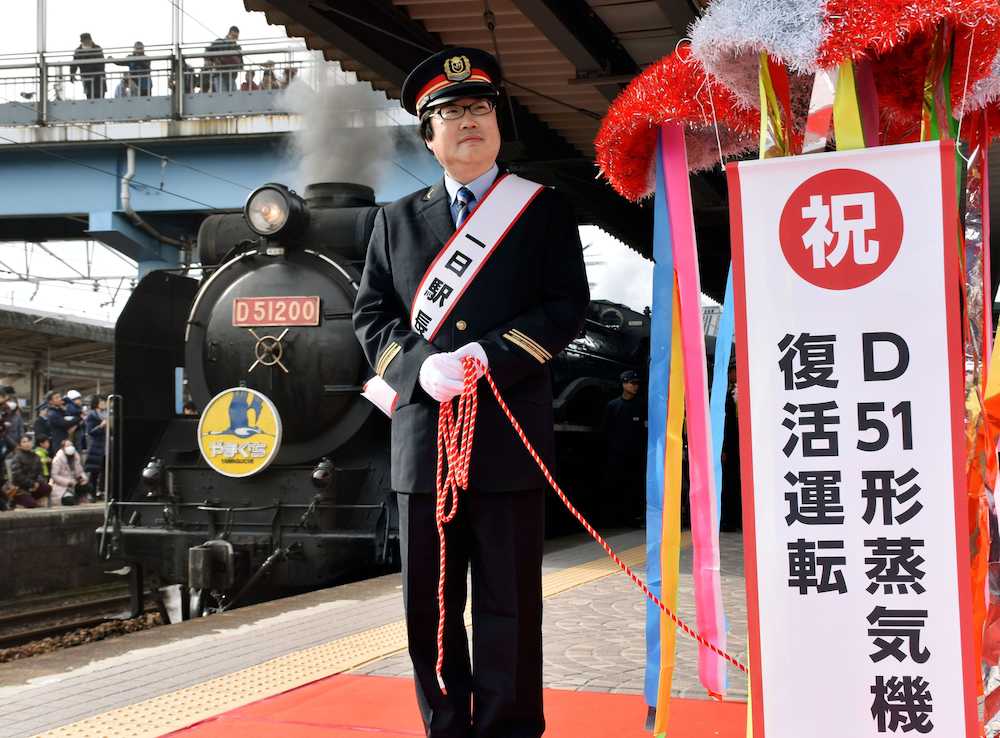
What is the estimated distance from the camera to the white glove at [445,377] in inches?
96.2

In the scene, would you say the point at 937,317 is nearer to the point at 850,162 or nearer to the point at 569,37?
the point at 850,162

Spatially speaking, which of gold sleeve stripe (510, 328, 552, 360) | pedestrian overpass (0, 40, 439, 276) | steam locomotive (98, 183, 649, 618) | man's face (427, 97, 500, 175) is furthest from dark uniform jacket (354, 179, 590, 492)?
pedestrian overpass (0, 40, 439, 276)

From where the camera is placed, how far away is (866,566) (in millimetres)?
1995

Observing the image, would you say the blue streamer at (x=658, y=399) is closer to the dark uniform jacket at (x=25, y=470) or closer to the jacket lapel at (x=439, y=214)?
the jacket lapel at (x=439, y=214)

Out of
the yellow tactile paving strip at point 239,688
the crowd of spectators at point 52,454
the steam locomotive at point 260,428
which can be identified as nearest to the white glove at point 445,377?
the yellow tactile paving strip at point 239,688

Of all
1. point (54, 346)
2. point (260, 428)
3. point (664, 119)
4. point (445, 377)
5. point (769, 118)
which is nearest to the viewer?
point (769, 118)

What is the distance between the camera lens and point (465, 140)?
2609mm

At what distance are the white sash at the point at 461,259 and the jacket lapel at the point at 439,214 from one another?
38 millimetres

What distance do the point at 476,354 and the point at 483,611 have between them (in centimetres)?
62

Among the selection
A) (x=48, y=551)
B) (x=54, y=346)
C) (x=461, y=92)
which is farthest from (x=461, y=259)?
(x=54, y=346)

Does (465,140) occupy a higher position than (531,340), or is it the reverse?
(465,140)

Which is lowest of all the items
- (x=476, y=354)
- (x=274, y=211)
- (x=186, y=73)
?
(x=476, y=354)

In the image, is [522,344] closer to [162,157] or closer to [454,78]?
[454,78]

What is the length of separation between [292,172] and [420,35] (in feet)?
40.2
